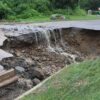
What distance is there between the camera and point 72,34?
15148 mm

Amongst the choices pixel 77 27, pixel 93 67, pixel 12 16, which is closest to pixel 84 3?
pixel 12 16

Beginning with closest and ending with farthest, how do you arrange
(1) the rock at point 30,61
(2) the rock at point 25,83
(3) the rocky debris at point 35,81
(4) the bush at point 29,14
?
(2) the rock at point 25,83, (3) the rocky debris at point 35,81, (1) the rock at point 30,61, (4) the bush at point 29,14

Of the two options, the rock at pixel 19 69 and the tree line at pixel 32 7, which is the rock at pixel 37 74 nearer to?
the rock at pixel 19 69

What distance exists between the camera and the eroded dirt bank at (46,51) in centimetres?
1120

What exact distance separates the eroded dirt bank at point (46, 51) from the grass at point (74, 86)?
2295 millimetres

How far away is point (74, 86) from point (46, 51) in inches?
292

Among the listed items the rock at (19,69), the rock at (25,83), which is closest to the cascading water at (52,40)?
the rock at (19,69)

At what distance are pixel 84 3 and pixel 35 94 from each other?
130 feet

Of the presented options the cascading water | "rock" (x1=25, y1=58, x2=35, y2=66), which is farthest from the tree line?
"rock" (x1=25, y1=58, x2=35, y2=66)

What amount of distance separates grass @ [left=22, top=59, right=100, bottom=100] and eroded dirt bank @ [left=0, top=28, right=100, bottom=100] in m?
Result: 2.29

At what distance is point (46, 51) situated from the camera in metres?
14.2

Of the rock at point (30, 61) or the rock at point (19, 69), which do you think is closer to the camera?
the rock at point (19, 69)

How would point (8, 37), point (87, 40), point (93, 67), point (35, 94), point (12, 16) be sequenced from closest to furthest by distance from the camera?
point (35, 94), point (93, 67), point (8, 37), point (87, 40), point (12, 16)

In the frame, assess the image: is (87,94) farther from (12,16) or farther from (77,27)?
(12,16)
